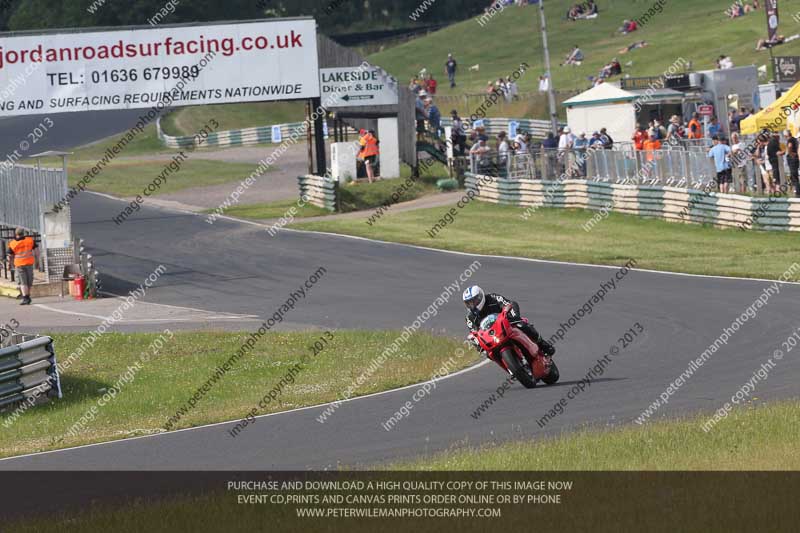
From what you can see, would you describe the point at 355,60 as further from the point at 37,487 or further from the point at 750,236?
the point at 37,487

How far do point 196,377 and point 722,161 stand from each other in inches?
661

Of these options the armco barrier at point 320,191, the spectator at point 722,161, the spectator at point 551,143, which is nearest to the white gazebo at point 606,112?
the spectator at point 551,143

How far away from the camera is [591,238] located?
1215 inches

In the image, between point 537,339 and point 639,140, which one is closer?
point 537,339

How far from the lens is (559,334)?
63.0 ft

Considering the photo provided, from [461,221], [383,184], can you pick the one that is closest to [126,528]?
[461,221]

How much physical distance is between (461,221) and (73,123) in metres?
37.9

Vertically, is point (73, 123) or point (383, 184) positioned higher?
point (73, 123)

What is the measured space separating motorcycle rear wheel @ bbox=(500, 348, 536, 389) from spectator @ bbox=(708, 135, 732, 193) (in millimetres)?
16939

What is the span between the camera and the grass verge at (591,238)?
25750 millimetres

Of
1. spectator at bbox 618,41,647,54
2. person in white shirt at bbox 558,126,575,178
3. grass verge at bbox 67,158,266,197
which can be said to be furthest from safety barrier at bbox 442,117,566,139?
person in white shirt at bbox 558,126,575,178

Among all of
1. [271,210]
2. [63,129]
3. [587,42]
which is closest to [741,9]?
[587,42]

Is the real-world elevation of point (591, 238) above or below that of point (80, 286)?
above

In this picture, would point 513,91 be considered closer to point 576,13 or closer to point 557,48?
point 557,48
